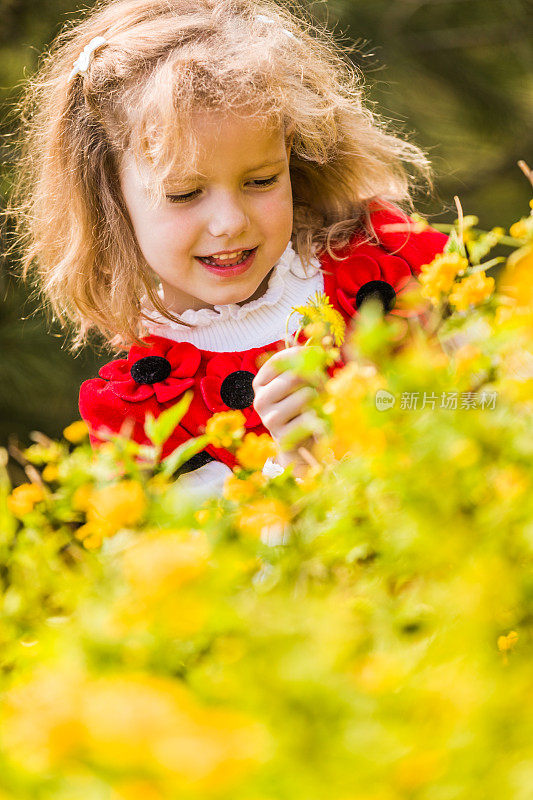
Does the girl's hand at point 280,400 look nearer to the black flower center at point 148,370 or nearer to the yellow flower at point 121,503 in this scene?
the black flower center at point 148,370

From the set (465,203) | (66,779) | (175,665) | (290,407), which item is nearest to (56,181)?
(290,407)

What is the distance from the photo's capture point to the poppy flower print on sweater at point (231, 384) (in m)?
1.15

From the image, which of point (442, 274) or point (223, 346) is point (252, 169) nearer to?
point (223, 346)

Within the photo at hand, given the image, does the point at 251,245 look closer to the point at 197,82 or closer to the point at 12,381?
the point at 197,82

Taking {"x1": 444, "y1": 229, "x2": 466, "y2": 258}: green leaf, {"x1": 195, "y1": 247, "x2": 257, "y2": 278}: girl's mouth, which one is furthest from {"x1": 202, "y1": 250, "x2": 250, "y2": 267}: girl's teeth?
{"x1": 444, "y1": 229, "x2": 466, "y2": 258}: green leaf

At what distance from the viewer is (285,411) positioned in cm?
91

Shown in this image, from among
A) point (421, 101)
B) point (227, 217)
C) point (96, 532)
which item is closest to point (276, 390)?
point (227, 217)

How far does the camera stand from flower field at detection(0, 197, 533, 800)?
292mm

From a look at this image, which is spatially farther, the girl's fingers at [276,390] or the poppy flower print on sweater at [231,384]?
the poppy flower print on sweater at [231,384]

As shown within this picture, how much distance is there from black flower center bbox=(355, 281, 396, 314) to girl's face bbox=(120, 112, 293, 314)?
13cm

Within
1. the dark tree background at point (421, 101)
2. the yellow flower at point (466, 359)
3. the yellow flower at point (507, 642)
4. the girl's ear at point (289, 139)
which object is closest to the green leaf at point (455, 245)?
the yellow flower at point (466, 359)

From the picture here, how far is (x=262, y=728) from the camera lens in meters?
0.29

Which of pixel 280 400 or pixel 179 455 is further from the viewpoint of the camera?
pixel 280 400

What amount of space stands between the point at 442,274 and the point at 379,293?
537mm
